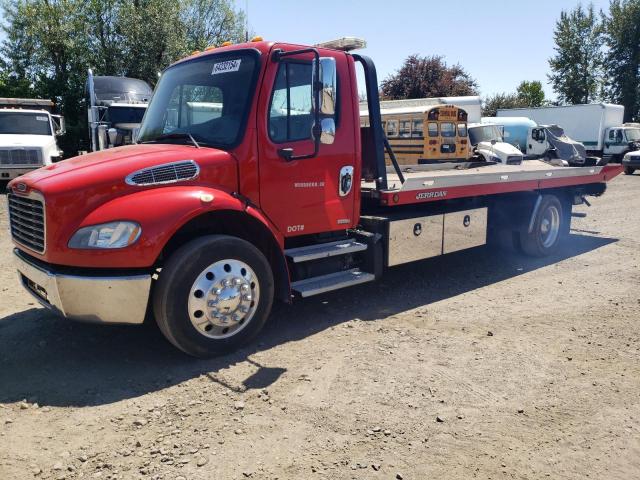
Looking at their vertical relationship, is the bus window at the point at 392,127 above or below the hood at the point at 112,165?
above

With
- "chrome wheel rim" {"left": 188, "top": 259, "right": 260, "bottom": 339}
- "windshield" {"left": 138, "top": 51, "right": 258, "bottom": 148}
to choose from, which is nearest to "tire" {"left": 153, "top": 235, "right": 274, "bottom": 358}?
"chrome wheel rim" {"left": 188, "top": 259, "right": 260, "bottom": 339}

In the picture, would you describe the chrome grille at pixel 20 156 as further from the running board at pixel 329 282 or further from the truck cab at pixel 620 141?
the truck cab at pixel 620 141

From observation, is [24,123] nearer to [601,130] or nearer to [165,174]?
[165,174]

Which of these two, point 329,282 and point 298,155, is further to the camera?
point 329,282

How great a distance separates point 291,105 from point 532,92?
184ft

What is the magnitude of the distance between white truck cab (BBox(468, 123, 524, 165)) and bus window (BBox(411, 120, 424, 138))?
1994mm

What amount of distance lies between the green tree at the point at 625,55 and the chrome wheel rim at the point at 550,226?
4203 cm

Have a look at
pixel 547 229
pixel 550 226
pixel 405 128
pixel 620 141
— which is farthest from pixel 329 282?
pixel 620 141

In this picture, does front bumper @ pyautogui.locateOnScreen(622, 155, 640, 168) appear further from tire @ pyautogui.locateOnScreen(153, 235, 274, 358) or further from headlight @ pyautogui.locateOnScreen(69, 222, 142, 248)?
headlight @ pyautogui.locateOnScreen(69, 222, 142, 248)

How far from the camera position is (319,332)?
516cm

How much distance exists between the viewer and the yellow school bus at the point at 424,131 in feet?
55.1

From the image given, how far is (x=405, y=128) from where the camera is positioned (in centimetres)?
1708

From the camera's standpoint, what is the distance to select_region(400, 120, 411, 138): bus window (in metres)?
17.0

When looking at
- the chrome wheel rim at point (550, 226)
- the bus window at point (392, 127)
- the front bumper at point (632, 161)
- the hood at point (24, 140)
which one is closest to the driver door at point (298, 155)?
the chrome wheel rim at point (550, 226)
